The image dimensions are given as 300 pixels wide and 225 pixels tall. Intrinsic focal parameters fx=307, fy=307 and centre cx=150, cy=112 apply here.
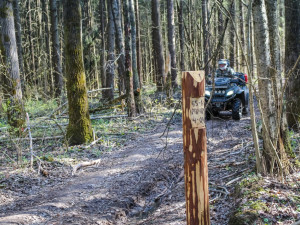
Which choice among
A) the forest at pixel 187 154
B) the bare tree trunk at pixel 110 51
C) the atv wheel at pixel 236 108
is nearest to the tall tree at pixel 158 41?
the bare tree trunk at pixel 110 51

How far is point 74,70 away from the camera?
811 cm

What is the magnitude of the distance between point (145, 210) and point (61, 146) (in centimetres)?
395

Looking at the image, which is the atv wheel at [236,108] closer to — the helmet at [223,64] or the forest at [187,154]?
the forest at [187,154]

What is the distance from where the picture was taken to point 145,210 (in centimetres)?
500

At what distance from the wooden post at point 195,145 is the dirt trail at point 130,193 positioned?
1273mm

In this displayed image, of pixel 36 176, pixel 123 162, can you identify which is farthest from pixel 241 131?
pixel 36 176

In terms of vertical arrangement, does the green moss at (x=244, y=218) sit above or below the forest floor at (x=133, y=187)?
above

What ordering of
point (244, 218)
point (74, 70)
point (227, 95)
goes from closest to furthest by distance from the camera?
1. point (244, 218)
2. point (74, 70)
3. point (227, 95)

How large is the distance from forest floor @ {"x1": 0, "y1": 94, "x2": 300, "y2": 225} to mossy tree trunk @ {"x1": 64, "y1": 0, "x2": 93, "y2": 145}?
720 millimetres

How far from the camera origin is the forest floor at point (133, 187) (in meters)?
4.16

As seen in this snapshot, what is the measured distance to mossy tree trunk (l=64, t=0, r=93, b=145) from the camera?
8070 millimetres

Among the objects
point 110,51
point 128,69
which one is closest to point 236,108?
point 128,69

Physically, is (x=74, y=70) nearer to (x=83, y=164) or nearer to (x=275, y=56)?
(x=83, y=164)

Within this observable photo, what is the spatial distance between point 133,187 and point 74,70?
3.85 meters
